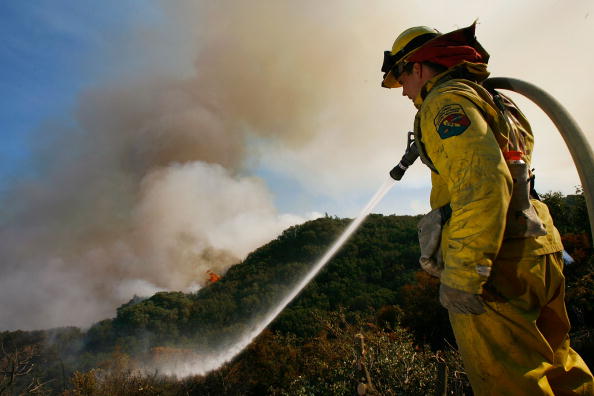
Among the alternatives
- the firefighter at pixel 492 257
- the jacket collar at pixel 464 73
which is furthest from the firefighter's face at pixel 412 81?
the firefighter at pixel 492 257

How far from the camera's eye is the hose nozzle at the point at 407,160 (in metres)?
3.01

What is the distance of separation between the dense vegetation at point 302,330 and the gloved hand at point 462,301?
77.1 inches

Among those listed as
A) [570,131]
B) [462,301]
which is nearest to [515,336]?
[462,301]

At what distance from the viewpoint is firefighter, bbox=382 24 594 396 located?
5.43 feet

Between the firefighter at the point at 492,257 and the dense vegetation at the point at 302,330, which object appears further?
the dense vegetation at the point at 302,330

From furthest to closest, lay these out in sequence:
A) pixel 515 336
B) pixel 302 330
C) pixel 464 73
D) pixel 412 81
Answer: pixel 302 330 < pixel 412 81 < pixel 464 73 < pixel 515 336

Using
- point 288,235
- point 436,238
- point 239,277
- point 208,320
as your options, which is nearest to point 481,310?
point 436,238

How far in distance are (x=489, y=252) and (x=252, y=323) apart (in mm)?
56971

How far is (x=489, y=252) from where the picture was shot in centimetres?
162

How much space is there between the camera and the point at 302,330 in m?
41.8

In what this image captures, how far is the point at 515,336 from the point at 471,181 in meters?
0.82

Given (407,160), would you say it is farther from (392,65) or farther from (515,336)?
(515,336)

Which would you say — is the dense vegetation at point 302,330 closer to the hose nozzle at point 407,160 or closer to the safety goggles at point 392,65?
the hose nozzle at point 407,160

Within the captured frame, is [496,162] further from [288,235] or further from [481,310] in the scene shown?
[288,235]
